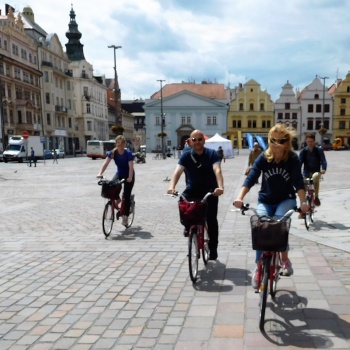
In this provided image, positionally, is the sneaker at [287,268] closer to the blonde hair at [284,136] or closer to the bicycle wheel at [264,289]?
the bicycle wheel at [264,289]

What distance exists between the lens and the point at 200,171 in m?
4.88

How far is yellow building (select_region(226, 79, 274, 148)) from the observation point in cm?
7488

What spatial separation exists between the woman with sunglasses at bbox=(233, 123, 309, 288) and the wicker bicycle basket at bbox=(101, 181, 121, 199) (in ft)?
11.6

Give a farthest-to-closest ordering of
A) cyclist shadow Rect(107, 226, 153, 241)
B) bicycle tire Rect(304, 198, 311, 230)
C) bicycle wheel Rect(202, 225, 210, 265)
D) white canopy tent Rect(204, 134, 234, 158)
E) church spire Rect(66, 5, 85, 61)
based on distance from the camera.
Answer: church spire Rect(66, 5, 85, 61) → white canopy tent Rect(204, 134, 234, 158) → bicycle tire Rect(304, 198, 311, 230) → cyclist shadow Rect(107, 226, 153, 241) → bicycle wheel Rect(202, 225, 210, 265)

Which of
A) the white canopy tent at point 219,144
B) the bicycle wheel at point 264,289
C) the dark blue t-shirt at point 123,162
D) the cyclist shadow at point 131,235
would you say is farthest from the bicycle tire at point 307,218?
the white canopy tent at point 219,144

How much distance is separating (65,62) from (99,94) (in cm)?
1429

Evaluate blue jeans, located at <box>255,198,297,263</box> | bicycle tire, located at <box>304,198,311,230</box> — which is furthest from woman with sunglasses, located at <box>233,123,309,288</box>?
bicycle tire, located at <box>304,198,311,230</box>

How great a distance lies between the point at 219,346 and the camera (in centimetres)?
316

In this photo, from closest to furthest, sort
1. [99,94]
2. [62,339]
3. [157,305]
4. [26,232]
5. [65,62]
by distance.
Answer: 1. [62,339]
2. [157,305]
3. [26,232]
4. [65,62]
5. [99,94]

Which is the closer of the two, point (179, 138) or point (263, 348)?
point (263, 348)

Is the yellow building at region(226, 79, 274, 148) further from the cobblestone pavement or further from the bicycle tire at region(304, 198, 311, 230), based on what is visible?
the cobblestone pavement

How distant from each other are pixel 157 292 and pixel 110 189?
3.00 m

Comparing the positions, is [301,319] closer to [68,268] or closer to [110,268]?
[110,268]

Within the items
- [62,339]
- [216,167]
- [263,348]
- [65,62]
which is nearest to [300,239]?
[216,167]
